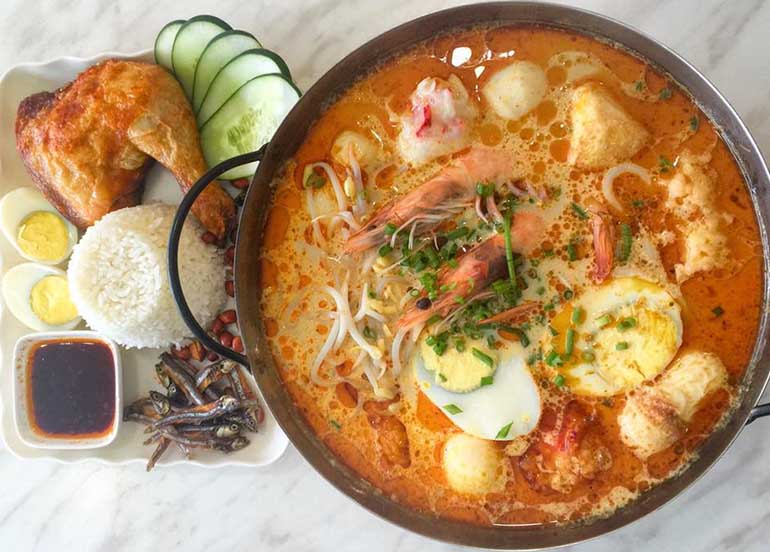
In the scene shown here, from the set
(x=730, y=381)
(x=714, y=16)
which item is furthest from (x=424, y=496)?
(x=714, y=16)

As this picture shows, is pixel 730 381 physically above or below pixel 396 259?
above

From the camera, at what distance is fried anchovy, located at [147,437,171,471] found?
315 centimetres

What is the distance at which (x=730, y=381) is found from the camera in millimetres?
2697

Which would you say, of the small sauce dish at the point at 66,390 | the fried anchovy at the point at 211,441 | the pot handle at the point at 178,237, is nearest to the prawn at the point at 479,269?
the pot handle at the point at 178,237

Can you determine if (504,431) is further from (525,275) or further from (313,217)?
(313,217)

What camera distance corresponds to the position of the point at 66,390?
10.5 feet

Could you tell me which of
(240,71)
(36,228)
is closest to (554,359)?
(240,71)

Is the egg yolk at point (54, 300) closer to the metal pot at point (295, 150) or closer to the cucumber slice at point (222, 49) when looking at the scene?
the metal pot at point (295, 150)

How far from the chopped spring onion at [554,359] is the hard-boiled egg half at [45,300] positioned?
2.08 m

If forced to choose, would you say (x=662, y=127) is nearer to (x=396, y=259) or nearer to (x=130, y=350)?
(x=396, y=259)

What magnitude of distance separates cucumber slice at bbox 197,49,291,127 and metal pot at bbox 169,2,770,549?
292mm

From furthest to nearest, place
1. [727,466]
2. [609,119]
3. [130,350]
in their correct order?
[130,350] → [727,466] → [609,119]

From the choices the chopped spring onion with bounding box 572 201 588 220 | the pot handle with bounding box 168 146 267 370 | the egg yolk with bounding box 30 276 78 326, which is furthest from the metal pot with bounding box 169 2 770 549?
the egg yolk with bounding box 30 276 78 326

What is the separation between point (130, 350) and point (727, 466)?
266 cm
